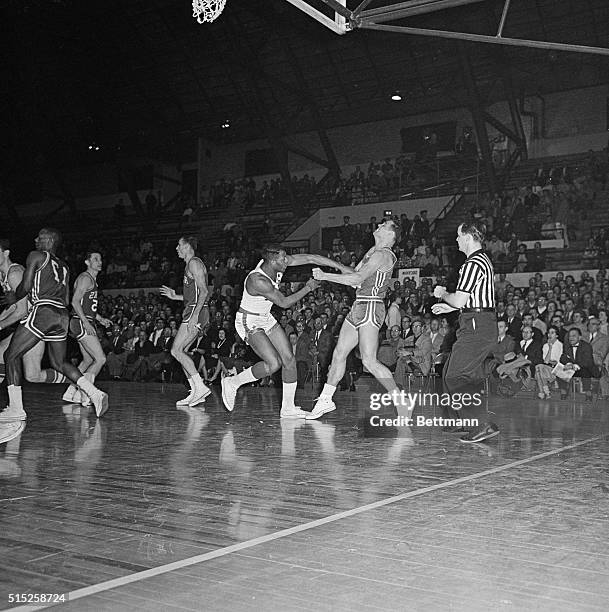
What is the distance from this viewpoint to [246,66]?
70.2ft

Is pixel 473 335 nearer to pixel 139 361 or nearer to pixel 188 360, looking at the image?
pixel 188 360

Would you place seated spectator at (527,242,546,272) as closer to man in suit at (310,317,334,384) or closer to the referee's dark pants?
man in suit at (310,317,334,384)

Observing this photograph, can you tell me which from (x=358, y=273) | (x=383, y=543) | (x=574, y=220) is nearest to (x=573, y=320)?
(x=358, y=273)

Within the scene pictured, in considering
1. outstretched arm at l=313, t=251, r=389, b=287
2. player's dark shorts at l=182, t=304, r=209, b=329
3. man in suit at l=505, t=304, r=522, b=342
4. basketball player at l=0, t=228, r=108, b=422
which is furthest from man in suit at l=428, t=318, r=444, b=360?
basketball player at l=0, t=228, r=108, b=422

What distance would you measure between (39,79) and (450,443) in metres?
21.3

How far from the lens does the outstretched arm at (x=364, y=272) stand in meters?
6.46

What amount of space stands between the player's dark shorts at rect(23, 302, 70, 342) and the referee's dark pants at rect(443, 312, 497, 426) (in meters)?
3.48

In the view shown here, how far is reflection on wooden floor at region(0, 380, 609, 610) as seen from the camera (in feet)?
7.84

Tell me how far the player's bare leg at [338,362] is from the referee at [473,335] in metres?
1.23

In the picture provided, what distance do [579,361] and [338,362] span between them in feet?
15.9

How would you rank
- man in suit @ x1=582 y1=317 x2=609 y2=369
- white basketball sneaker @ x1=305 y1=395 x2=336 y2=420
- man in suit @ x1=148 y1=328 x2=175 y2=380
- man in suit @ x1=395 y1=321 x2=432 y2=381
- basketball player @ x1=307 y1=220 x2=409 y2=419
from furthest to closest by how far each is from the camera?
man in suit @ x1=148 y1=328 x2=175 y2=380, man in suit @ x1=395 y1=321 x2=432 y2=381, man in suit @ x1=582 y1=317 x2=609 y2=369, white basketball sneaker @ x1=305 y1=395 x2=336 y2=420, basketball player @ x1=307 y1=220 x2=409 y2=419

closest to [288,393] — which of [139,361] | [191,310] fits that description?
[191,310]

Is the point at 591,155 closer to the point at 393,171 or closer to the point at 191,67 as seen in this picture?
the point at 393,171

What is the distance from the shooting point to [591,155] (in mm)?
20125
